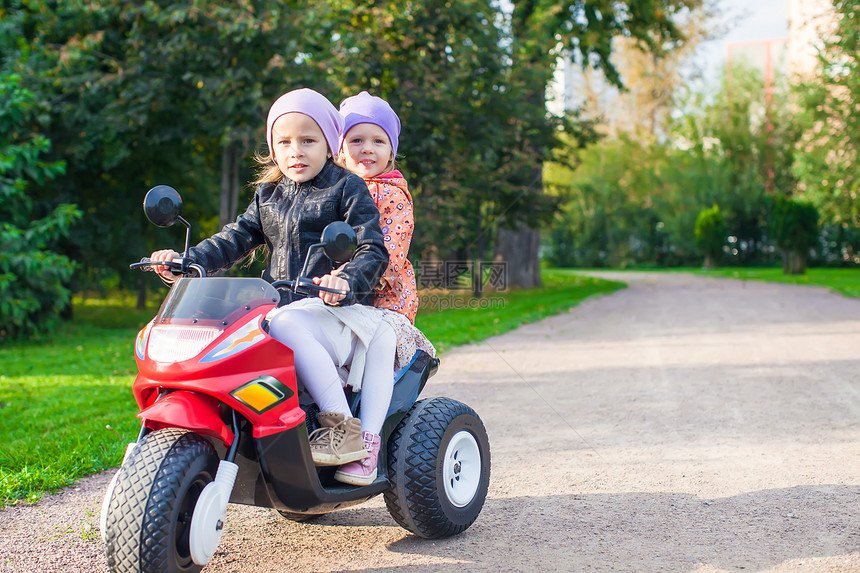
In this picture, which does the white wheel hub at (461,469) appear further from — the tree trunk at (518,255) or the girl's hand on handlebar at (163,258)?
the tree trunk at (518,255)

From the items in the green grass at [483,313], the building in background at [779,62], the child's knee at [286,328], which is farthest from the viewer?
the building in background at [779,62]

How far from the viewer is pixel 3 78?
10188 millimetres

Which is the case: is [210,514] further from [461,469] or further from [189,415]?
[461,469]

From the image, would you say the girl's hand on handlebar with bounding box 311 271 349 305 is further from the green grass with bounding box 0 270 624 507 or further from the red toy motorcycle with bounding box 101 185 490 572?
the green grass with bounding box 0 270 624 507

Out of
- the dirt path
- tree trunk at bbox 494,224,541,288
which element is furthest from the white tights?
tree trunk at bbox 494,224,541,288

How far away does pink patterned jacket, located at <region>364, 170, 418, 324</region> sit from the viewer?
3309 millimetres

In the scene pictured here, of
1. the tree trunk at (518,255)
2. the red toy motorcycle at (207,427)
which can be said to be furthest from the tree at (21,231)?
the tree trunk at (518,255)

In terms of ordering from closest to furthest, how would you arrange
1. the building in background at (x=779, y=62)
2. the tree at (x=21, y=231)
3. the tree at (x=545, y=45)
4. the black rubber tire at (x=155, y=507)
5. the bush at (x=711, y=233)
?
the black rubber tire at (x=155, y=507), the tree at (x=21, y=231), the tree at (x=545, y=45), the building in background at (x=779, y=62), the bush at (x=711, y=233)

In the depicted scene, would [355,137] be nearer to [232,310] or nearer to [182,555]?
[232,310]

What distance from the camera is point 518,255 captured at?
890 inches

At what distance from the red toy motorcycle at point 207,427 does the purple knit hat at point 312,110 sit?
1.83 feet

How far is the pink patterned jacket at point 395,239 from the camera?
3.31 metres

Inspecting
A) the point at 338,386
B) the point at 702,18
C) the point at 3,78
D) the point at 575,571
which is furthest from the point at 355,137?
the point at 702,18

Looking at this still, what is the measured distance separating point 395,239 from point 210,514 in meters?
1.37
